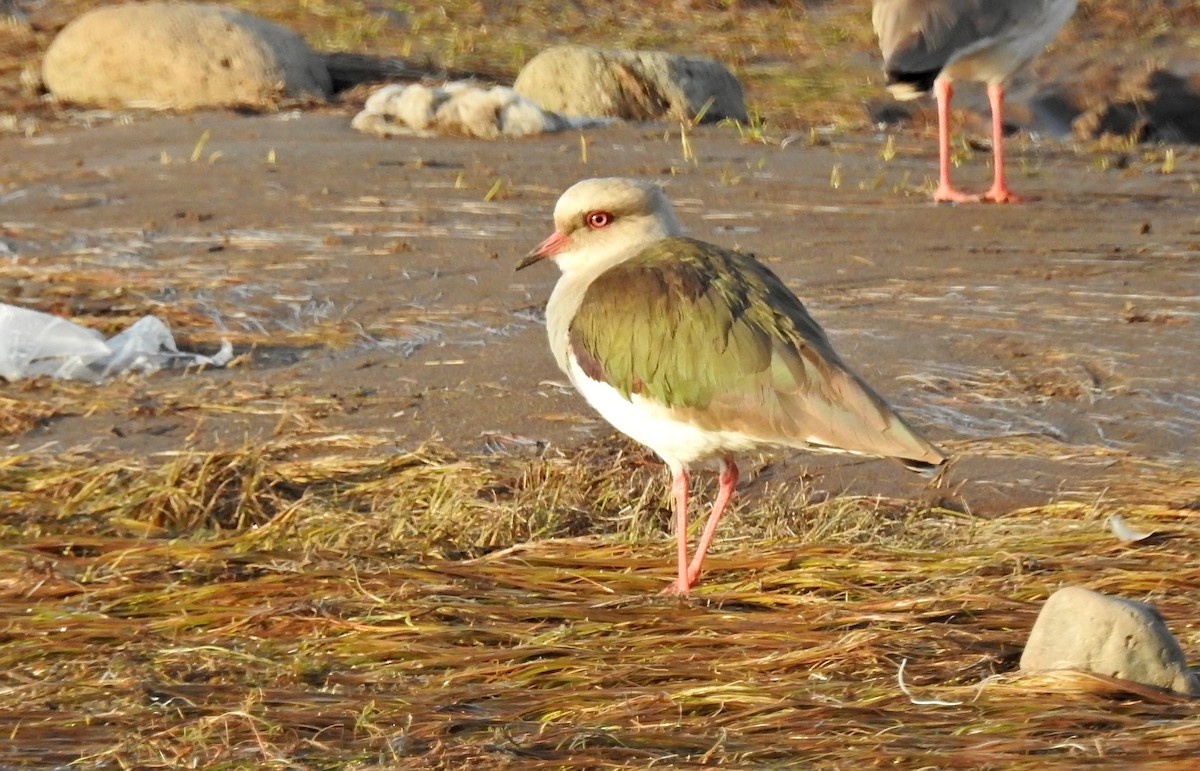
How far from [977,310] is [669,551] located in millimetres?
3105

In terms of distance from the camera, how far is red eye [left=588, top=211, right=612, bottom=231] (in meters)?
5.79

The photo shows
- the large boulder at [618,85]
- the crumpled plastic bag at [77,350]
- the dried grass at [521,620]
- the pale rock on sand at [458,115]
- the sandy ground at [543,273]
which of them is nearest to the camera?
the dried grass at [521,620]

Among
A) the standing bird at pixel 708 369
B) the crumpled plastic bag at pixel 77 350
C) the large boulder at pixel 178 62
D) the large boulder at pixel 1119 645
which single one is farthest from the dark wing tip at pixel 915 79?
the large boulder at pixel 1119 645

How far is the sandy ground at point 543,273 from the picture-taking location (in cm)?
675

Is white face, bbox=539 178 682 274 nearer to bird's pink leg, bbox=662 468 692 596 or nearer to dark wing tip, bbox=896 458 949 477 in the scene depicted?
bird's pink leg, bbox=662 468 692 596

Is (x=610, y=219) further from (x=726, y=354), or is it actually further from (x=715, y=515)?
(x=715, y=515)

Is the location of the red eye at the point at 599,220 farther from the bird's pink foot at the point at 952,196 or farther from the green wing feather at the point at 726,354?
the bird's pink foot at the point at 952,196

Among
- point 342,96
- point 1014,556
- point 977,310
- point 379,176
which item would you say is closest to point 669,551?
point 1014,556

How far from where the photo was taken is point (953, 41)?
1041cm

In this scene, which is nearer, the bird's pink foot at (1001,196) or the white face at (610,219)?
the white face at (610,219)

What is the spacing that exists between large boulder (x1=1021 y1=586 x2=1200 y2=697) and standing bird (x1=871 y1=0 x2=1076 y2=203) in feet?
20.9

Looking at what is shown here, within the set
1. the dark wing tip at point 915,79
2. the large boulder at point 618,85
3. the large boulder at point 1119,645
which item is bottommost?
the large boulder at point 1119,645

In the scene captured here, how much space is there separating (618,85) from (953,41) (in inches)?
121

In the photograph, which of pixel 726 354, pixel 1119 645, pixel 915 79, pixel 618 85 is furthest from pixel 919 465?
pixel 618 85
